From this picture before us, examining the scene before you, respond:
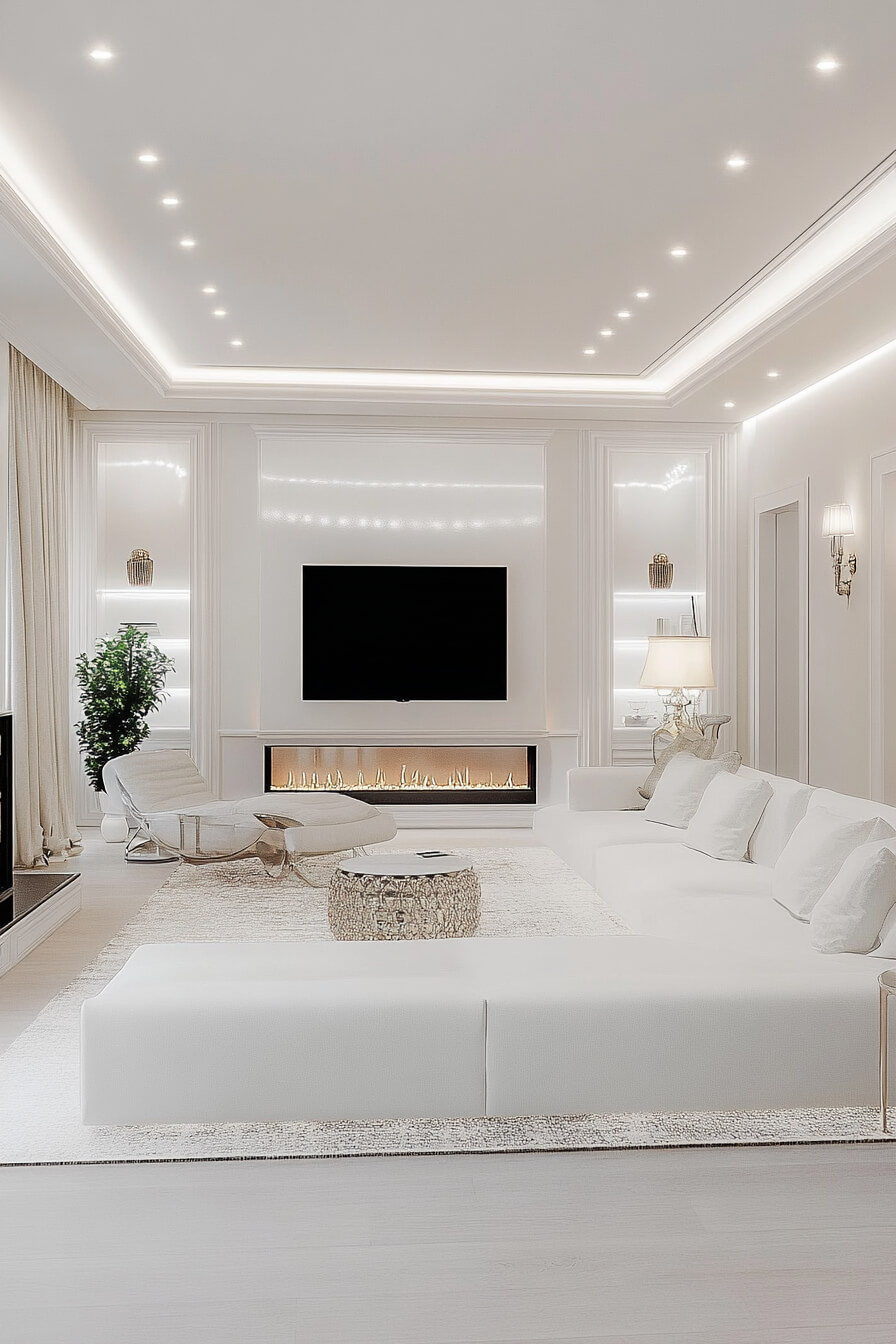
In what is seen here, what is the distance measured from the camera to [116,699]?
22.4ft

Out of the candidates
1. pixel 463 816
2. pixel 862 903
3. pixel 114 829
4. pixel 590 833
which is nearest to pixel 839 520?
pixel 590 833

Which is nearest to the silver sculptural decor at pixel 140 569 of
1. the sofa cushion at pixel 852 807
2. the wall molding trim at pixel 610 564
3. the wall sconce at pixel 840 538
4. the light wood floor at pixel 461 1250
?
the wall molding trim at pixel 610 564

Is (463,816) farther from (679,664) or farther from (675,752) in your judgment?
(675,752)

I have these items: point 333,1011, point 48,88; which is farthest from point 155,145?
point 333,1011

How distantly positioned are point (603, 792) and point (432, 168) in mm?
3437

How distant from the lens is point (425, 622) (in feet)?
25.2

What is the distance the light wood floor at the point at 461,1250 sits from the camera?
1.99 meters

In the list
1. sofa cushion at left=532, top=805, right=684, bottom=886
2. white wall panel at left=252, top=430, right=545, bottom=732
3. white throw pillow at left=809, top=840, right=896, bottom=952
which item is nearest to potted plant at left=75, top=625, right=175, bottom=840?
white wall panel at left=252, top=430, right=545, bottom=732

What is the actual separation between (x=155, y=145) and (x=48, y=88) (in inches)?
18.1

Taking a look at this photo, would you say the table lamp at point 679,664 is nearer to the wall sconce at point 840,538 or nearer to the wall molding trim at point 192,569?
the wall sconce at point 840,538

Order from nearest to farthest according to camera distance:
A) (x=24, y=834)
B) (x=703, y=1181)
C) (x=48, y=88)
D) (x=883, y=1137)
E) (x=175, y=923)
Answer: (x=703, y=1181)
(x=883, y=1137)
(x=48, y=88)
(x=175, y=923)
(x=24, y=834)

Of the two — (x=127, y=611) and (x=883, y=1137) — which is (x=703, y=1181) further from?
(x=127, y=611)

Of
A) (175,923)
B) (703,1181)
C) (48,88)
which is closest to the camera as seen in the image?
(703,1181)

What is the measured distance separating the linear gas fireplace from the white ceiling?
2.90 metres
